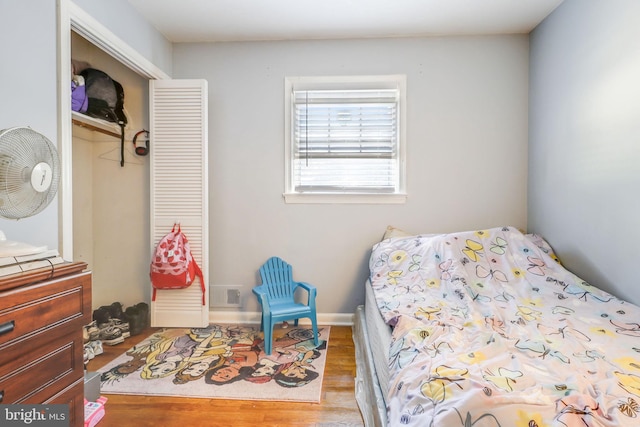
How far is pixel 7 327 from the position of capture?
0.89 meters

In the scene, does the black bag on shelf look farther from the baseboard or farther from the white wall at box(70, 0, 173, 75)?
the baseboard

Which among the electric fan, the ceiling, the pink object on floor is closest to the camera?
the electric fan

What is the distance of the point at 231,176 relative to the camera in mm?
2861

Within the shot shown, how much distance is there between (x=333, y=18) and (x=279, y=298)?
93.2 inches

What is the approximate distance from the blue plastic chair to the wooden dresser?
4.03ft

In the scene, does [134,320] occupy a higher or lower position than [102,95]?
lower

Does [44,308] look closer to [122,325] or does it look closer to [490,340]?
Answer: [490,340]

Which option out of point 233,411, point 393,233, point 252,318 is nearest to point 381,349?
point 233,411

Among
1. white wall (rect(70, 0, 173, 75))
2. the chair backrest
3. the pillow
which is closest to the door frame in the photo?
white wall (rect(70, 0, 173, 75))

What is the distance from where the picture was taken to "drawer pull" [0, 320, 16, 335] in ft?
2.89

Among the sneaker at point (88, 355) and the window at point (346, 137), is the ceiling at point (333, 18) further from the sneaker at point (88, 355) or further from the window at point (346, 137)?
the sneaker at point (88, 355)

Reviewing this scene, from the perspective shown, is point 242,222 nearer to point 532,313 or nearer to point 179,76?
point 179,76

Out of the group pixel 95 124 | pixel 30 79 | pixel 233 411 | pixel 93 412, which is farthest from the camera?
pixel 95 124

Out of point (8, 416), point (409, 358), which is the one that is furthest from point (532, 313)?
point (8, 416)
